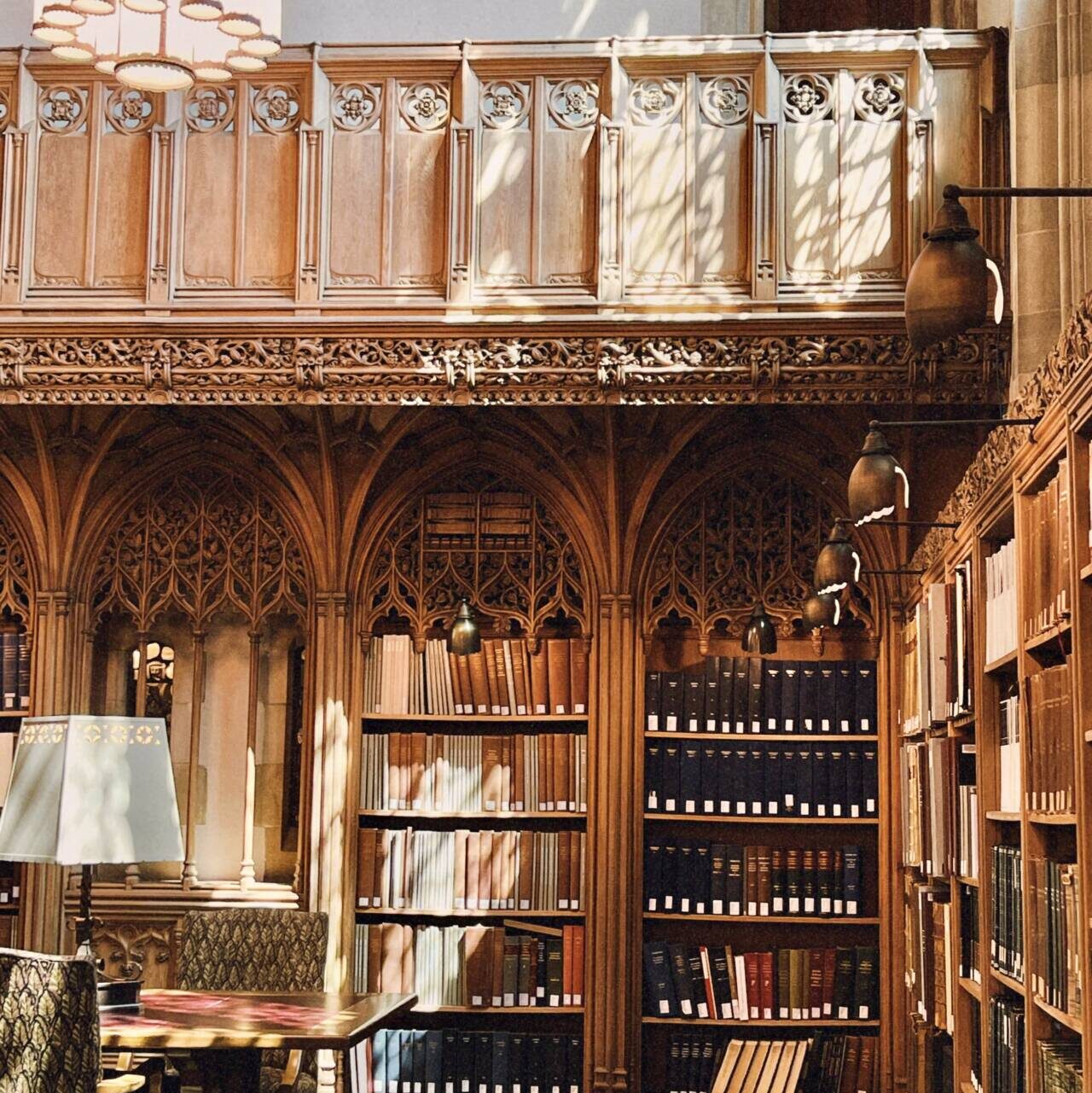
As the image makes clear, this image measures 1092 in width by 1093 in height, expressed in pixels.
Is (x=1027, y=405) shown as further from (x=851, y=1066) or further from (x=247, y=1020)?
(x=851, y=1066)

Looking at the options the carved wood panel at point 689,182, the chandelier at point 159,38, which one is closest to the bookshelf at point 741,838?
the carved wood panel at point 689,182

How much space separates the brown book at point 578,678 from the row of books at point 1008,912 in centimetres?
343

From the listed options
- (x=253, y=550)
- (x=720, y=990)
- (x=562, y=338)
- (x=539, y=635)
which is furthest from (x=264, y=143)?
(x=720, y=990)

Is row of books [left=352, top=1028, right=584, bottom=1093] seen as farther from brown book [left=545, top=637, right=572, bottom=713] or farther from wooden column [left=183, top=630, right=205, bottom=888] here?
brown book [left=545, top=637, right=572, bottom=713]

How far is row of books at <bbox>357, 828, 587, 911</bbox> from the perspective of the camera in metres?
8.23

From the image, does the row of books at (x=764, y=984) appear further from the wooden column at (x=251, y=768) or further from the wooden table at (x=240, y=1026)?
the wooden table at (x=240, y=1026)

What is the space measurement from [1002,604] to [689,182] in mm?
2739

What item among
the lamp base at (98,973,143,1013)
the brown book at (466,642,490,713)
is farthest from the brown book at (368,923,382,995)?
the lamp base at (98,973,143,1013)

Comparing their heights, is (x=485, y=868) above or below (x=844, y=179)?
below

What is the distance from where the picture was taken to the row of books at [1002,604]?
4.77 meters

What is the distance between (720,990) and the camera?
319 inches

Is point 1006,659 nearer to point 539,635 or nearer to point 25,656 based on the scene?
point 539,635

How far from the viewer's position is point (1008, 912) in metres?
4.77

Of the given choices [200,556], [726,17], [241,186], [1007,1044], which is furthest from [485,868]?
[726,17]
